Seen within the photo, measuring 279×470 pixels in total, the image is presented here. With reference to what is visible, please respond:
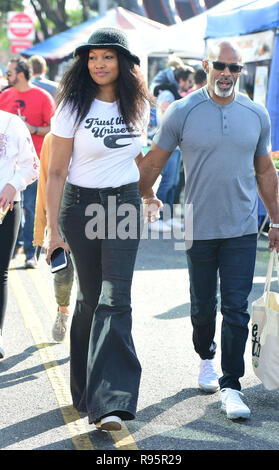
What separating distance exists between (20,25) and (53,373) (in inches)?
819

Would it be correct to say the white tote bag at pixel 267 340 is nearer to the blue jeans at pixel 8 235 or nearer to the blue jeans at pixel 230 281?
the blue jeans at pixel 230 281

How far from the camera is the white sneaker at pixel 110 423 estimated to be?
13.3 feet

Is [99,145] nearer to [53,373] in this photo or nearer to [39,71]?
[53,373]

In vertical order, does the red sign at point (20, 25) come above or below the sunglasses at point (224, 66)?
above

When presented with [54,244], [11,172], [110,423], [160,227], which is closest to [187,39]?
[160,227]

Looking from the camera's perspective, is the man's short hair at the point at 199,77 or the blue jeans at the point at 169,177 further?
the blue jeans at the point at 169,177

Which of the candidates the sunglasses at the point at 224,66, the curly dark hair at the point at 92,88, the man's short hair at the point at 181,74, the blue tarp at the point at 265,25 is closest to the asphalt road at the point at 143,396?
the curly dark hair at the point at 92,88

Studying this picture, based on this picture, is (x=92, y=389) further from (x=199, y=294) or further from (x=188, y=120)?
(x=188, y=120)

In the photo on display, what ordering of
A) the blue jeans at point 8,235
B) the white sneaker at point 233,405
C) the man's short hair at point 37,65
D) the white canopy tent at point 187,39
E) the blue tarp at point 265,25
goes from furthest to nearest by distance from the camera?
the white canopy tent at point 187,39 < the man's short hair at point 37,65 < the blue tarp at point 265,25 < the blue jeans at point 8,235 < the white sneaker at point 233,405

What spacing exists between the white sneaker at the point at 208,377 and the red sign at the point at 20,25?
21.1 m

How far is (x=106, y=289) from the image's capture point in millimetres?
4242

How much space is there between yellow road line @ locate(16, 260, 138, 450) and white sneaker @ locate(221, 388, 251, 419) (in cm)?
56

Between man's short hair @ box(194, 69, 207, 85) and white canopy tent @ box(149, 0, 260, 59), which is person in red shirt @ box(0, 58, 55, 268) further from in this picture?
white canopy tent @ box(149, 0, 260, 59)

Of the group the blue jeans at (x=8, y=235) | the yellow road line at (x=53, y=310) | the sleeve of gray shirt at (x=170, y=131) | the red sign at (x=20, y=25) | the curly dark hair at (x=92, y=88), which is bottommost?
the yellow road line at (x=53, y=310)
